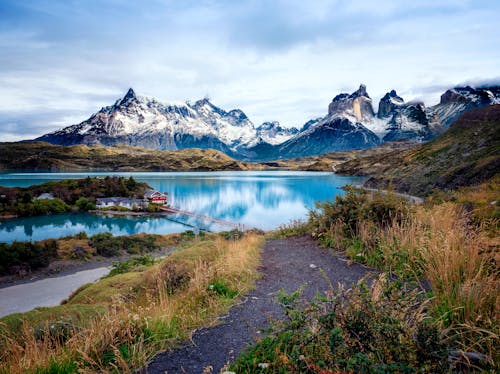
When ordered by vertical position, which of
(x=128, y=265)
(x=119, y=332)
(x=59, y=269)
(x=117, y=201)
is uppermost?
(x=119, y=332)

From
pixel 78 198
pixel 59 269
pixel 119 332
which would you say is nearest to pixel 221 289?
pixel 119 332

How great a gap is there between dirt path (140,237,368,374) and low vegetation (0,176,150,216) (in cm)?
6692

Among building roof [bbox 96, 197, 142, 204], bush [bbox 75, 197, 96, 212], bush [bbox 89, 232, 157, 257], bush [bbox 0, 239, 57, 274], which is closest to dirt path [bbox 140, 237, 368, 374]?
bush [bbox 89, 232, 157, 257]

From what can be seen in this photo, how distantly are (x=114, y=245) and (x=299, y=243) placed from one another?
27351 millimetres

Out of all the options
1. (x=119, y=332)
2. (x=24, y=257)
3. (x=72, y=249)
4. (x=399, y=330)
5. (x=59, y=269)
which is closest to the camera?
(x=399, y=330)

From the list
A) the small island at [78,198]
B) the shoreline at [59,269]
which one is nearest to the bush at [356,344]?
the shoreline at [59,269]

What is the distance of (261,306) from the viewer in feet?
19.4

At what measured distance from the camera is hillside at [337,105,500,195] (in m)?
40.0

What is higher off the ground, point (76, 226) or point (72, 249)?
point (72, 249)

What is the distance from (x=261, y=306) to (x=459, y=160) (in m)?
59.6

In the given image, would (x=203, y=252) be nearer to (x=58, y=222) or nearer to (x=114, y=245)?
(x=114, y=245)

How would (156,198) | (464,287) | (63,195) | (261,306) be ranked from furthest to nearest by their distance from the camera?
(156,198)
(63,195)
(261,306)
(464,287)

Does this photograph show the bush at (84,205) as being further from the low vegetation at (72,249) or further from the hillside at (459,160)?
the hillside at (459,160)

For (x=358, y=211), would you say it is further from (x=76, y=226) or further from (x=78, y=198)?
(x=78, y=198)
